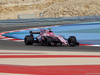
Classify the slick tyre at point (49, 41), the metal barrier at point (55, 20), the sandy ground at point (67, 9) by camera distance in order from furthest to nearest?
the sandy ground at point (67, 9) → the metal barrier at point (55, 20) → the slick tyre at point (49, 41)

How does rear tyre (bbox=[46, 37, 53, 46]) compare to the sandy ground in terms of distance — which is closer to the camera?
rear tyre (bbox=[46, 37, 53, 46])

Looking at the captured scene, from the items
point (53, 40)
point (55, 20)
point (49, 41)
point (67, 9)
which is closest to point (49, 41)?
point (49, 41)

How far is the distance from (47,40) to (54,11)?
36276mm

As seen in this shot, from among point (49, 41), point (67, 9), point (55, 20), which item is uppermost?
point (49, 41)

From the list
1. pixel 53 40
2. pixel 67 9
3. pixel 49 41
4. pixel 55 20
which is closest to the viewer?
pixel 49 41

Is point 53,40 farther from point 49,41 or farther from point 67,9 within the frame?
point 67,9

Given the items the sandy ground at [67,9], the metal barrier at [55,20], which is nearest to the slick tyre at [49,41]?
the metal barrier at [55,20]

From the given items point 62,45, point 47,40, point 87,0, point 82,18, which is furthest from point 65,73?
point 87,0

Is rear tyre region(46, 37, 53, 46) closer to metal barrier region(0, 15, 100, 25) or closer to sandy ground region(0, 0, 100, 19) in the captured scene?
metal barrier region(0, 15, 100, 25)

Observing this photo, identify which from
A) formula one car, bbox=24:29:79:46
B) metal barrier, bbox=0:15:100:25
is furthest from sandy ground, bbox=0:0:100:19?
formula one car, bbox=24:29:79:46

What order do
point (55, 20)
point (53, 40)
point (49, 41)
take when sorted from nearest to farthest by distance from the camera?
point (49, 41), point (53, 40), point (55, 20)

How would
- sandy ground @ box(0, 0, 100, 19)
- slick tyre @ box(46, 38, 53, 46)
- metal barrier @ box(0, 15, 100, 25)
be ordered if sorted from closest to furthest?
slick tyre @ box(46, 38, 53, 46) → metal barrier @ box(0, 15, 100, 25) → sandy ground @ box(0, 0, 100, 19)

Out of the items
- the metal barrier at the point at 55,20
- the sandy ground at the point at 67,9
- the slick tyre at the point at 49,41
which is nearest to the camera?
the slick tyre at the point at 49,41

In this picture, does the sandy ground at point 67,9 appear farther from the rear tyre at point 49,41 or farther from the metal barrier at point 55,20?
the rear tyre at point 49,41
